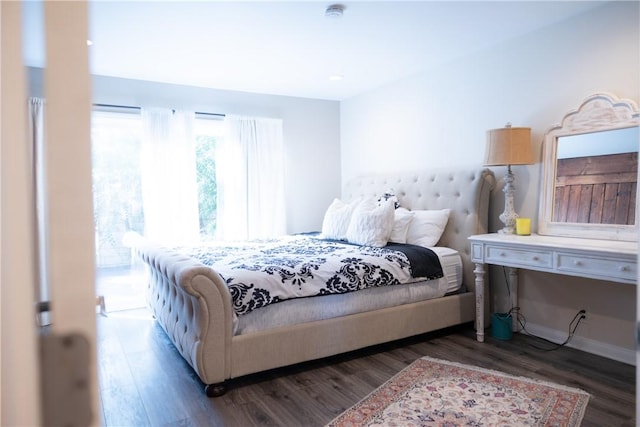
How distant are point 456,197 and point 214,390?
2.44m

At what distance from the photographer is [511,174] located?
10.5 feet

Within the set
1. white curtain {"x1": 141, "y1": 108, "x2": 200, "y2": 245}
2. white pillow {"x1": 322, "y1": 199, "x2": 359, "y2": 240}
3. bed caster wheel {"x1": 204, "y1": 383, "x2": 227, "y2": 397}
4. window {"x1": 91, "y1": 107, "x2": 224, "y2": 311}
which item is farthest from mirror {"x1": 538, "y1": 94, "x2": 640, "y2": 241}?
window {"x1": 91, "y1": 107, "x2": 224, "y2": 311}

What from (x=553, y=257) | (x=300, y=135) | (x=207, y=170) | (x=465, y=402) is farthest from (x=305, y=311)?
(x=300, y=135)

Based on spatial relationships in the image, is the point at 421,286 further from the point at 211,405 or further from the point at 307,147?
the point at 307,147

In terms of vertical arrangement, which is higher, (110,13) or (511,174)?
(110,13)

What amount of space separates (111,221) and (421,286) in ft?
10.1

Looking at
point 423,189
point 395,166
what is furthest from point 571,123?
point 395,166

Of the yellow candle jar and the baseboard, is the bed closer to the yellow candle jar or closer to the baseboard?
the yellow candle jar

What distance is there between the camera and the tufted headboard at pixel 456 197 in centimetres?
337

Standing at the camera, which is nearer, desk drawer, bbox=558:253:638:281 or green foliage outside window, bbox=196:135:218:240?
desk drawer, bbox=558:253:638:281

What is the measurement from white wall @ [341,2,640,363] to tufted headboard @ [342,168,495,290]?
0.58ft

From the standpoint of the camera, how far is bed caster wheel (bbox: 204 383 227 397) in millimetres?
2301

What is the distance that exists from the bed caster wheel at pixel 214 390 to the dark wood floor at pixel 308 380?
37 millimetres

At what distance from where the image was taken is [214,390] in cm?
231
